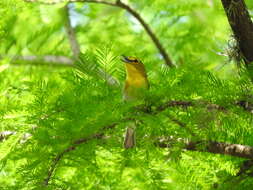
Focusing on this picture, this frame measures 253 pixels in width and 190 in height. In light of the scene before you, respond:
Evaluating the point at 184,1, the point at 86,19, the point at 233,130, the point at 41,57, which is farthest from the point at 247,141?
the point at 86,19

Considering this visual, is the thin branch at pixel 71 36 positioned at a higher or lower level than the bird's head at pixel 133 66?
higher

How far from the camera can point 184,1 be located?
13.6 ft

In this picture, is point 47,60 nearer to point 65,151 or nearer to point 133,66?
point 133,66

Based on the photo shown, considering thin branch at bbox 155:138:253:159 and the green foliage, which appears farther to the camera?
thin branch at bbox 155:138:253:159

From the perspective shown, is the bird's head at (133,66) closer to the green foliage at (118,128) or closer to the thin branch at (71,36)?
the green foliage at (118,128)

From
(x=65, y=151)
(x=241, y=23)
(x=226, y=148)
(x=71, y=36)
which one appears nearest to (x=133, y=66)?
(x=241, y=23)

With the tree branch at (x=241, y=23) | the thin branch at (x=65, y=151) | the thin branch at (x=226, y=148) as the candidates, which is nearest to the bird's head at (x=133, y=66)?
the tree branch at (x=241, y=23)

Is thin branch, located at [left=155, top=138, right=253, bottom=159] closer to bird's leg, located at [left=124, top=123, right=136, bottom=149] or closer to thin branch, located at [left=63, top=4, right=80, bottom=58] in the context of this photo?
bird's leg, located at [left=124, top=123, right=136, bottom=149]

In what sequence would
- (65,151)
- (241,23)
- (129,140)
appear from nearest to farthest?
(65,151), (129,140), (241,23)

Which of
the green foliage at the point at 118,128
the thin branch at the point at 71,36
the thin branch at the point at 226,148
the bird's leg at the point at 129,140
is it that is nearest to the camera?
the green foliage at the point at 118,128

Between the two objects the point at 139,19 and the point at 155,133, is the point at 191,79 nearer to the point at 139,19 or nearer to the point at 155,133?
the point at 155,133

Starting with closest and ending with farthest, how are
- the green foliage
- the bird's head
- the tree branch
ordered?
the green foliage
the tree branch
the bird's head

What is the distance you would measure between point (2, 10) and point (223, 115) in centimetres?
149

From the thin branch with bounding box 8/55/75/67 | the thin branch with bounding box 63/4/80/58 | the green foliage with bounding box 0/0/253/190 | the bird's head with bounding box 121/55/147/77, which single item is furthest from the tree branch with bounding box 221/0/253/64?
the thin branch with bounding box 63/4/80/58
